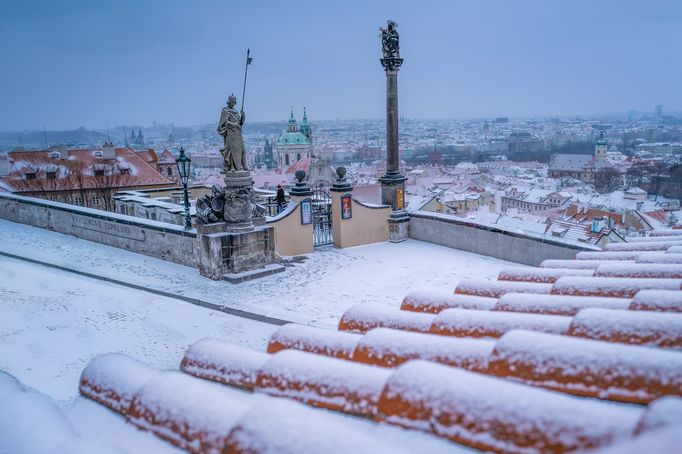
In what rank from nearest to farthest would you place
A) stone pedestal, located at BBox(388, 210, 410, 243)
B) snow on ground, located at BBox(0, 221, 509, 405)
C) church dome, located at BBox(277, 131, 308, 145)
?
1. snow on ground, located at BBox(0, 221, 509, 405)
2. stone pedestal, located at BBox(388, 210, 410, 243)
3. church dome, located at BBox(277, 131, 308, 145)

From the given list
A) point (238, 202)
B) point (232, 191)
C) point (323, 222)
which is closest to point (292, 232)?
point (323, 222)

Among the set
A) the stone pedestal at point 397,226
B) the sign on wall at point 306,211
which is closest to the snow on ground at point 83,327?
the sign on wall at point 306,211

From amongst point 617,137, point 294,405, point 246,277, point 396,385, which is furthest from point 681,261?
point 617,137

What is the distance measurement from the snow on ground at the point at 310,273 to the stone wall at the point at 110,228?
239 millimetres

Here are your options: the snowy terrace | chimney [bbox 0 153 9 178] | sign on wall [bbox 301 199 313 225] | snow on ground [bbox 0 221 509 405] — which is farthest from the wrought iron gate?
chimney [bbox 0 153 9 178]

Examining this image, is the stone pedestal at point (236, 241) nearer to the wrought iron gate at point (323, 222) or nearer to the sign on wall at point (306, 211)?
the sign on wall at point (306, 211)

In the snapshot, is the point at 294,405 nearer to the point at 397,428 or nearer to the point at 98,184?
the point at 397,428

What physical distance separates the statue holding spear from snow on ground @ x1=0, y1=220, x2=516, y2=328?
Answer: 8.17 ft

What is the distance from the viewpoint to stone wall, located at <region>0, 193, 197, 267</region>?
37.7 feet

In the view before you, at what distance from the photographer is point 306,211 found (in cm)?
1273

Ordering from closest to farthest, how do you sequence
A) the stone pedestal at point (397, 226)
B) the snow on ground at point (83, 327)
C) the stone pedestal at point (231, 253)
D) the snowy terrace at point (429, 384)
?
1. the snowy terrace at point (429, 384)
2. the snow on ground at point (83, 327)
3. the stone pedestal at point (231, 253)
4. the stone pedestal at point (397, 226)

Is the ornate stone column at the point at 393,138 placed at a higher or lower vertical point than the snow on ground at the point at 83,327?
higher

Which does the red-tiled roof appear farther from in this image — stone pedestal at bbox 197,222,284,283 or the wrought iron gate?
stone pedestal at bbox 197,222,284,283

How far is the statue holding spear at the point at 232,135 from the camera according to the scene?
10828 mm
